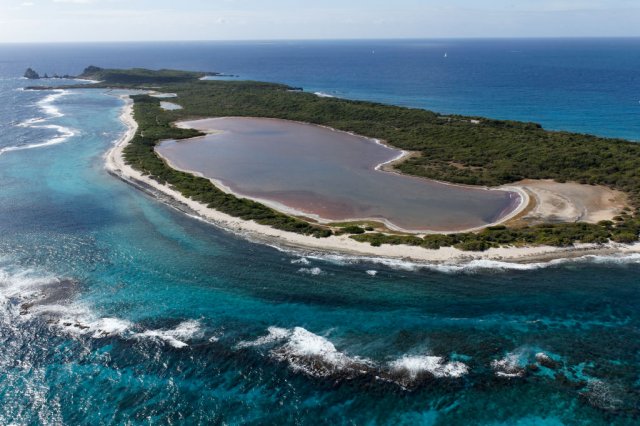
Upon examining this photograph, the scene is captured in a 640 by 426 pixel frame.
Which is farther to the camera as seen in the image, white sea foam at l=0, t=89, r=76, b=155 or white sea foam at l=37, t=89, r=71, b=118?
white sea foam at l=37, t=89, r=71, b=118

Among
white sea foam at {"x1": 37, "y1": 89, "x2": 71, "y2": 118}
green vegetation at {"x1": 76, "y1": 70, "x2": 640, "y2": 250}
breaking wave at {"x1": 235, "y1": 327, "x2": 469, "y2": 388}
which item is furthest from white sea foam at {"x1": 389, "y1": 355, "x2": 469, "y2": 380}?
→ white sea foam at {"x1": 37, "y1": 89, "x2": 71, "y2": 118}

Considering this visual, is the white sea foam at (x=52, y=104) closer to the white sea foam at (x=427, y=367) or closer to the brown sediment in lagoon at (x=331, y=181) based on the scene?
the brown sediment in lagoon at (x=331, y=181)

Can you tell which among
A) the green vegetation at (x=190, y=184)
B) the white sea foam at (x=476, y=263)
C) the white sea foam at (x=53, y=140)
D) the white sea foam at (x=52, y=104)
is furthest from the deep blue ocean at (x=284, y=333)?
the white sea foam at (x=52, y=104)

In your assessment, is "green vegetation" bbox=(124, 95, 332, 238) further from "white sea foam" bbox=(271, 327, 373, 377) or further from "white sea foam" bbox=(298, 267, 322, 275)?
"white sea foam" bbox=(271, 327, 373, 377)

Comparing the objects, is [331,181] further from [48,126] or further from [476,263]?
[48,126]

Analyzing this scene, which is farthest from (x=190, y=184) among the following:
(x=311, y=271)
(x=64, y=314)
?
(x=64, y=314)

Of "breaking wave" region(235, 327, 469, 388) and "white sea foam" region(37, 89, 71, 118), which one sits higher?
"white sea foam" region(37, 89, 71, 118)
